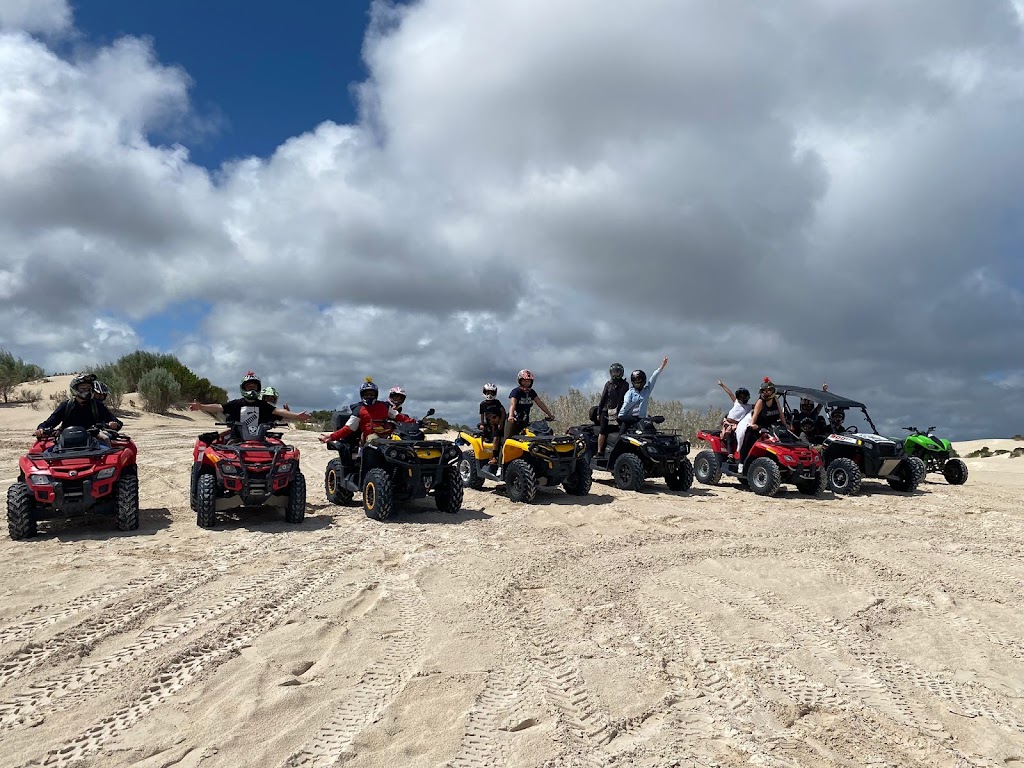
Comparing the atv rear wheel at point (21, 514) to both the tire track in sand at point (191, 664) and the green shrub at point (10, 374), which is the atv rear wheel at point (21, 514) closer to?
the tire track in sand at point (191, 664)

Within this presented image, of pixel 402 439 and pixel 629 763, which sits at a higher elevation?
pixel 402 439

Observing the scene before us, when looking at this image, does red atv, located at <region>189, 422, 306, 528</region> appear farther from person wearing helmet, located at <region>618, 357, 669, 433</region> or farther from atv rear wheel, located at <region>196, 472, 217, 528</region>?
person wearing helmet, located at <region>618, 357, 669, 433</region>

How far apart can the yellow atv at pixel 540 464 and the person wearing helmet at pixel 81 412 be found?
4.22m

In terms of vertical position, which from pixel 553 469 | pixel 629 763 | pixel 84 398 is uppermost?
pixel 84 398

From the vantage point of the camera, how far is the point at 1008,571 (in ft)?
19.5

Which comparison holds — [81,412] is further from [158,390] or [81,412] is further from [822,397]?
[158,390]

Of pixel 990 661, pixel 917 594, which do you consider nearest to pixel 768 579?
pixel 917 594

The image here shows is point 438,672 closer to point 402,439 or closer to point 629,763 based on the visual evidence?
point 629,763

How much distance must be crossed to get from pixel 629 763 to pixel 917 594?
11.7 feet

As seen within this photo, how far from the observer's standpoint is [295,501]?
24.4ft

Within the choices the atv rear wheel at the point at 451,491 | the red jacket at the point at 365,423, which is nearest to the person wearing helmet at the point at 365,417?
the red jacket at the point at 365,423

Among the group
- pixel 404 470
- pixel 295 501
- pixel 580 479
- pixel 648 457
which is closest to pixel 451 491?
pixel 404 470

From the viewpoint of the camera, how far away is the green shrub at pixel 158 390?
2331 cm

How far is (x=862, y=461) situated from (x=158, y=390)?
21.8 metres
